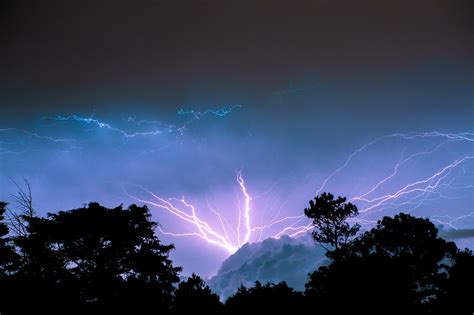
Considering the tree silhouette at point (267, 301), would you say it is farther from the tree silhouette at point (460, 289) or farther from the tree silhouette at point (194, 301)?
the tree silhouette at point (460, 289)

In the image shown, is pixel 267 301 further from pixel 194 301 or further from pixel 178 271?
pixel 178 271

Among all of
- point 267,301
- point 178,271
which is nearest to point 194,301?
point 267,301

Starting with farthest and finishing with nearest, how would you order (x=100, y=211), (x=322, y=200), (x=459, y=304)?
(x=322, y=200) < (x=100, y=211) < (x=459, y=304)

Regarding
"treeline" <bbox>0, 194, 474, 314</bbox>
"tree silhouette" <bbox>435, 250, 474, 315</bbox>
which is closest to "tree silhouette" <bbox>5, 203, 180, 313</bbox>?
"treeline" <bbox>0, 194, 474, 314</bbox>

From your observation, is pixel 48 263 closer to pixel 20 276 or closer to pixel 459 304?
pixel 20 276

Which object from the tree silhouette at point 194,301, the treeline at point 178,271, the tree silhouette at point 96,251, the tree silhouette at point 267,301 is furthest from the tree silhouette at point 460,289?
Result: the tree silhouette at point 96,251

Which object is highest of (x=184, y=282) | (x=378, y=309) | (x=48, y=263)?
(x=48, y=263)

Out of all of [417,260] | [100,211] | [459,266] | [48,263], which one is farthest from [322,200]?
[48,263]
